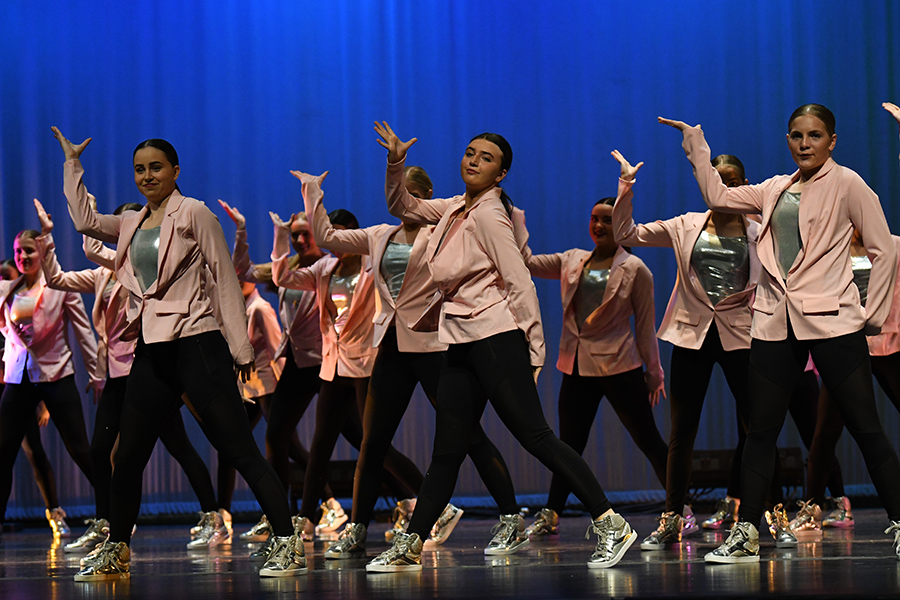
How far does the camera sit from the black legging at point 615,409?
5.30 m

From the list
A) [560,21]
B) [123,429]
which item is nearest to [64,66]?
[560,21]

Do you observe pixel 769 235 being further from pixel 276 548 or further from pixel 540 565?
pixel 276 548

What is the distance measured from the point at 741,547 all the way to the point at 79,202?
9.30 feet

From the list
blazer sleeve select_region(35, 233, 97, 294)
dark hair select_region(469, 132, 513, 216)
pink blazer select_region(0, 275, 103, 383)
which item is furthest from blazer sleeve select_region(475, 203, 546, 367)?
pink blazer select_region(0, 275, 103, 383)

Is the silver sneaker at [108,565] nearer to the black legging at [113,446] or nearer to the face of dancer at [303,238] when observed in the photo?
the black legging at [113,446]

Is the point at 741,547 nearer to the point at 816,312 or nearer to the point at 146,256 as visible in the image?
the point at 816,312

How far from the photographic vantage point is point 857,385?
142 inches

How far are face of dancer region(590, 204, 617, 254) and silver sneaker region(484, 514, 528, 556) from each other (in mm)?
1568

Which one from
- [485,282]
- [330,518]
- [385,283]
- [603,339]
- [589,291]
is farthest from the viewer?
[330,518]

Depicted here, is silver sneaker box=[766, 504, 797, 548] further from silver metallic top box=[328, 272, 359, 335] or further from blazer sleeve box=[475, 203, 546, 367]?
silver metallic top box=[328, 272, 359, 335]

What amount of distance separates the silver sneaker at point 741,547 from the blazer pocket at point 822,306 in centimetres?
80

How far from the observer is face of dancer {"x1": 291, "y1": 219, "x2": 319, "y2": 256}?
20.0 feet

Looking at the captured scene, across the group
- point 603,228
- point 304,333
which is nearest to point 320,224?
point 304,333

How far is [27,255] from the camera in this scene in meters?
6.55
